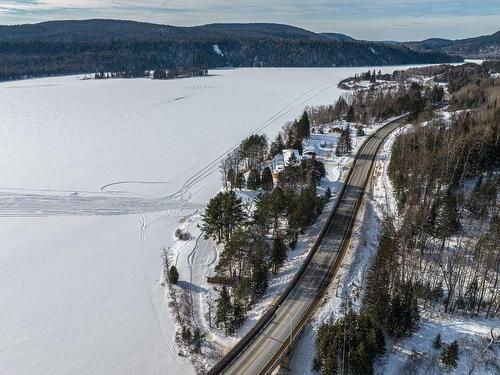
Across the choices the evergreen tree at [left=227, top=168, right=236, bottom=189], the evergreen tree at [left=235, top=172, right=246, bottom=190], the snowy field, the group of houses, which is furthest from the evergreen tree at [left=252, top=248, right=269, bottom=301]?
the evergreen tree at [left=227, top=168, right=236, bottom=189]

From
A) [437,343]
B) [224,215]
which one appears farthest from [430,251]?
[224,215]

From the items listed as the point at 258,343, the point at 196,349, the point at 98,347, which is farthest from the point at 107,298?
the point at 258,343

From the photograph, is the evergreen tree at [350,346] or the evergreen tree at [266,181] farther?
the evergreen tree at [266,181]

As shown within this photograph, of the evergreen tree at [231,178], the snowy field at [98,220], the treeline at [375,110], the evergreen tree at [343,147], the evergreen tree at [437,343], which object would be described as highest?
the treeline at [375,110]

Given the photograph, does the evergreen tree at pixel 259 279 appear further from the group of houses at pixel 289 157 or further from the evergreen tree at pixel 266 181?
the group of houses at pixel 289 157

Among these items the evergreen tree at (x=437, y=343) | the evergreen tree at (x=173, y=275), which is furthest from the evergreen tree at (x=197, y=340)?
the evergreen tree at (x=437, y=343)

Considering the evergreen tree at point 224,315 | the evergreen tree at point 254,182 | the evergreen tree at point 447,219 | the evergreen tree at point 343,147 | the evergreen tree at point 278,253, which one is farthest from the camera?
the evergreen tree at point 343,147

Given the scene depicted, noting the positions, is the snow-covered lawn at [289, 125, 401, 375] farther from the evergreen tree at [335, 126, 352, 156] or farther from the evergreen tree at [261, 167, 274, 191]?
the evergreen tree at [335, 126, 352, 156]
